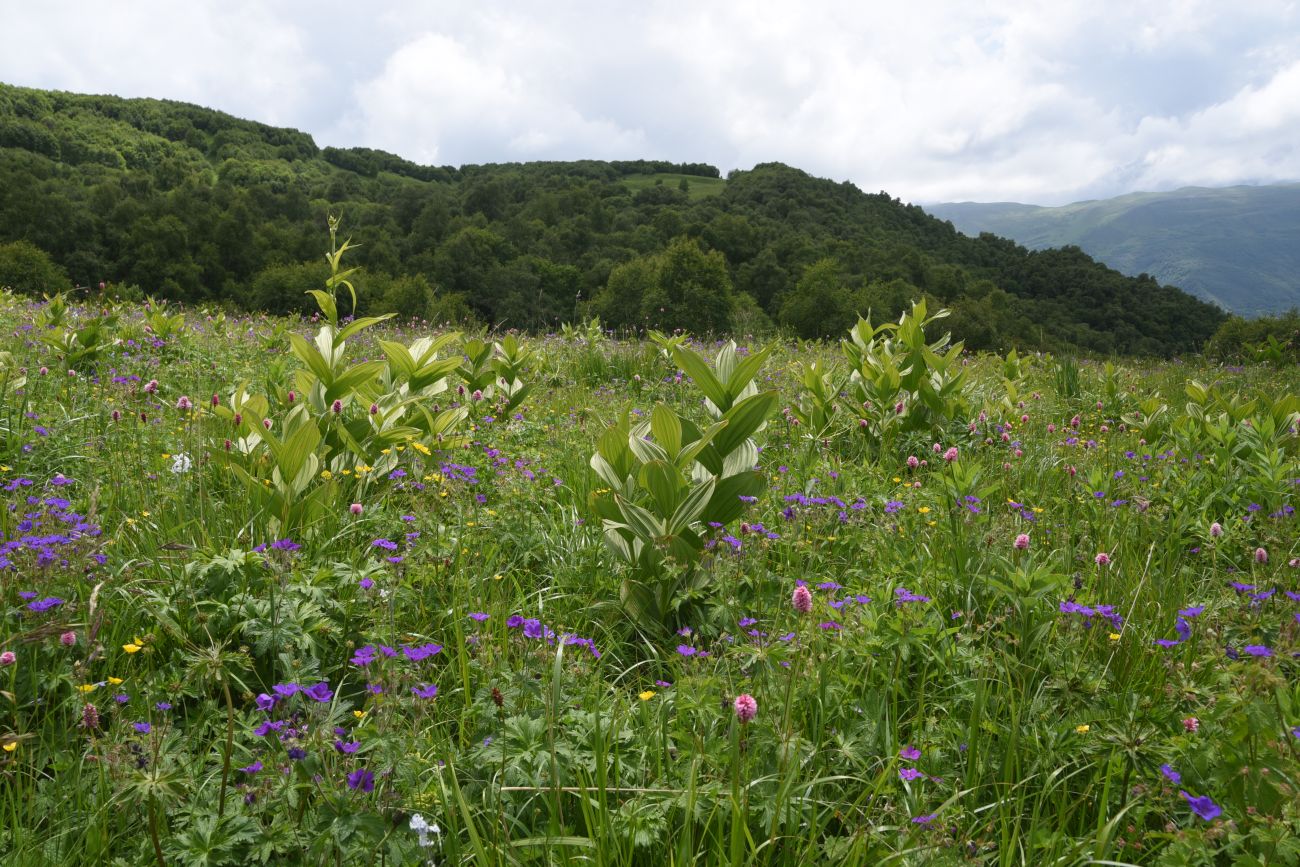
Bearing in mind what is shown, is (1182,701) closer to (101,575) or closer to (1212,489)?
(1212,489)

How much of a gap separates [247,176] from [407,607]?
8146 centimetres

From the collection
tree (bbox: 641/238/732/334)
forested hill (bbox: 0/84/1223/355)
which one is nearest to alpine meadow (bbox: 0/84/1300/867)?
forested hill (bbox: 0/84/1223/355)

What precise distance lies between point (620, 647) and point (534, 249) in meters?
52.3

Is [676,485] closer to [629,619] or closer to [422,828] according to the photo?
[629,619]

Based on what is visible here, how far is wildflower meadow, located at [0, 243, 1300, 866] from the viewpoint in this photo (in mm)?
1275

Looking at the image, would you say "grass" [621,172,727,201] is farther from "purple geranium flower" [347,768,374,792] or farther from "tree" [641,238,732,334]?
"purple geranium flower" [347,768,374,792]

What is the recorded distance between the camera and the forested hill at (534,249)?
124ft

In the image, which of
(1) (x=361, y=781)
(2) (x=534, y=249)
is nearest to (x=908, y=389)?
(1) (x=361, y=781)

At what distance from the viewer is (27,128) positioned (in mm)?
61281

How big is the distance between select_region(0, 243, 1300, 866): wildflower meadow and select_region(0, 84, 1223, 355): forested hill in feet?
78.7

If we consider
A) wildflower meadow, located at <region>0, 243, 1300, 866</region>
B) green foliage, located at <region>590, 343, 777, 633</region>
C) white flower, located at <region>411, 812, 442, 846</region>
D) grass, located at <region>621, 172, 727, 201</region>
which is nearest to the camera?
white flower, located at <region>411, 812, 442, 846</region>

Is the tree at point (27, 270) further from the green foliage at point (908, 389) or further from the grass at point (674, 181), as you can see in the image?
the grass at point (674, 181)

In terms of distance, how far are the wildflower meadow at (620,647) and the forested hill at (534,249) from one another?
2398 cm

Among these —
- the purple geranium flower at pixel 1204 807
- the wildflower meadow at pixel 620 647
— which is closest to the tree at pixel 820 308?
the wildflower meadow at pixel 620 647
